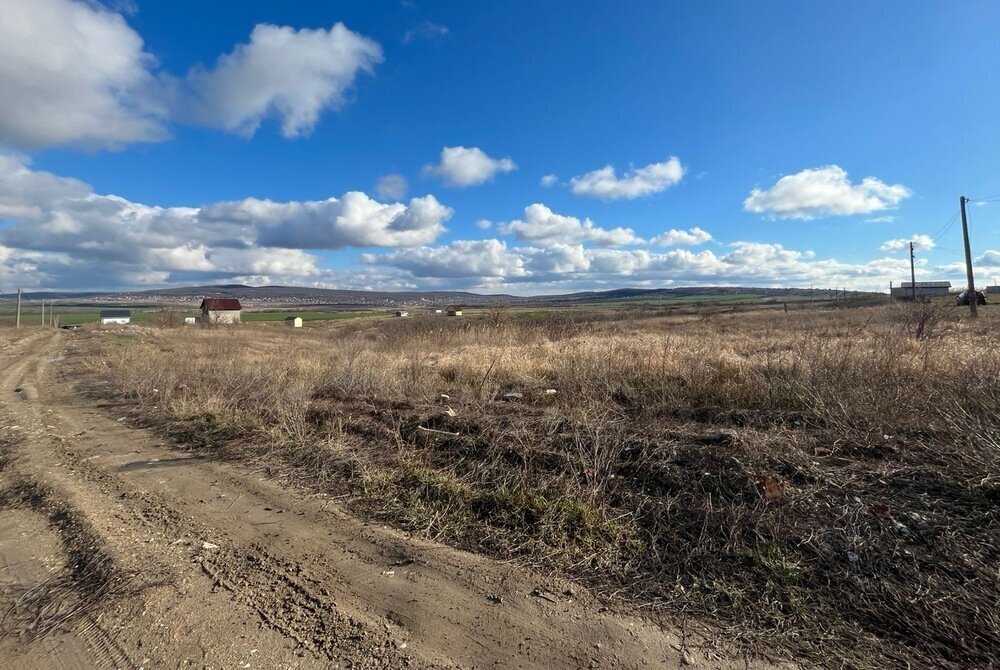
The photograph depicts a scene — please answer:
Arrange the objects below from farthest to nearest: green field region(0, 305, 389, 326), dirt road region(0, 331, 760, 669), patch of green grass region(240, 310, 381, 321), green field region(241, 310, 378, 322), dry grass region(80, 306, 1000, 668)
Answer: patch of green grass region(240, 310, 381, 321) → green field region(241, 310, 378, 322) → green field region(0, 305, 389, 326) → dry grass region(80, 306, 1000, 668) → dirt road region(0, 331, 760, 669)

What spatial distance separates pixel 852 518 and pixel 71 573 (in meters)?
5.30

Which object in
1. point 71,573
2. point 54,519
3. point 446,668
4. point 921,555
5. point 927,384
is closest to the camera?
point 446,668

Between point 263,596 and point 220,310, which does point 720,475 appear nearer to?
point 263,596

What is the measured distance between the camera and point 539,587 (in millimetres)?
3154

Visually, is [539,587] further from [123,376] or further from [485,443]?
[123,376]

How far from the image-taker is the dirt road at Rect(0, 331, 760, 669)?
8.43 feet

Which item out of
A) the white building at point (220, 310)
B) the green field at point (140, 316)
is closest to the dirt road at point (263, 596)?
the green field at point (140, 316)

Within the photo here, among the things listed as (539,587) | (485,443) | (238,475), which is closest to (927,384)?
(485,443)

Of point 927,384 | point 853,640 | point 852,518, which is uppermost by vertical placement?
point 927,384

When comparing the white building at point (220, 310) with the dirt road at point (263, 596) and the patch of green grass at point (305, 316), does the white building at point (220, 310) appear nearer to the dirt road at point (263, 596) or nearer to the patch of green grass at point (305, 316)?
the patch of green grass at point (305, 316)

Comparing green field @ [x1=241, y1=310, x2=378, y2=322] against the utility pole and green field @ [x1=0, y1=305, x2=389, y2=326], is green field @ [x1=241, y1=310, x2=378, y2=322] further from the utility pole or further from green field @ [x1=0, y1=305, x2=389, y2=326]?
the utility pole

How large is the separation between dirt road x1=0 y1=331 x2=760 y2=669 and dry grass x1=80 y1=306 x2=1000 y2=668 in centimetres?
37

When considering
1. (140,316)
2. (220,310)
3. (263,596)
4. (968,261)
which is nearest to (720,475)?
(263,596)

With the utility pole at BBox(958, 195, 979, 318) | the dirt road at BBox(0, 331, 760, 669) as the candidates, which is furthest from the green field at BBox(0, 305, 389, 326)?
the utility pole at BBox(958, 195, 979, 318)
